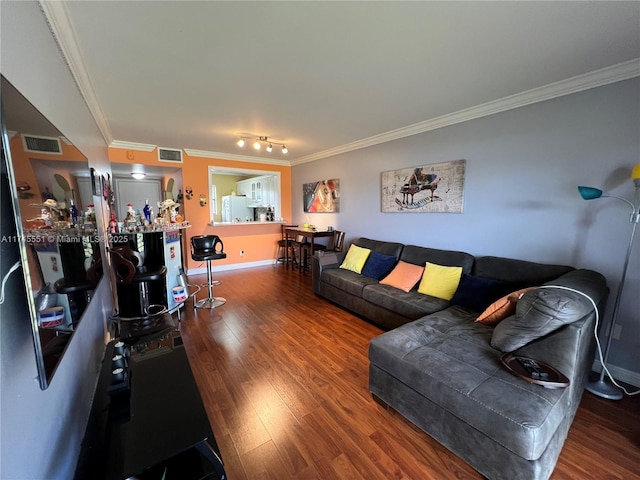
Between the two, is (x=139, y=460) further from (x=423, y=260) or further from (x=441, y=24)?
(x=423, y=260)

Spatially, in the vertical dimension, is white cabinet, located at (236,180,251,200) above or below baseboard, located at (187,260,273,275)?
above

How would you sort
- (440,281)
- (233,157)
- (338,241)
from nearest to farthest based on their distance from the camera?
(440,281)
(338,241)
(233,157)

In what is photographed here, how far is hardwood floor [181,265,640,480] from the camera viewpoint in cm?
141

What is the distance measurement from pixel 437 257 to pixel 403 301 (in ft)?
2.60

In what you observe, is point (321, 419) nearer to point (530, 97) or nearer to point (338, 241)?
point (530, 97)

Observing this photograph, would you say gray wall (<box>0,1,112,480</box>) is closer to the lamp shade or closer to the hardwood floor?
the hardwood floor

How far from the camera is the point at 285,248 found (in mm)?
6098

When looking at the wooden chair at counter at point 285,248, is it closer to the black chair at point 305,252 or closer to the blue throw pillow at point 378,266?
the black chair at point 305,252

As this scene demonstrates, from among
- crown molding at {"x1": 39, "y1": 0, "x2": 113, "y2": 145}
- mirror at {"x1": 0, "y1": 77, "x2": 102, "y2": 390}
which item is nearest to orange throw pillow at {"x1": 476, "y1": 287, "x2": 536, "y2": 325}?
mirror at {"x1": 0, "y1": 77, "x2": 102, "y2": 390}

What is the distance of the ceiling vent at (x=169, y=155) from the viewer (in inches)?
185

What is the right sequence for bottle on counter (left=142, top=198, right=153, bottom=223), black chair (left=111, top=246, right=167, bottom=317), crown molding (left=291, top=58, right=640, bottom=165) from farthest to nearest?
bottle on counter (left=142, top=198, right=153, bottom=223)
black chair (left=111, top=246, right=167, bottom=317)
crown molding (left=291, top=58, right=640, bottom=165)

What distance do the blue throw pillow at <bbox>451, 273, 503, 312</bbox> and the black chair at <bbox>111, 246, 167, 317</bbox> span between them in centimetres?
300

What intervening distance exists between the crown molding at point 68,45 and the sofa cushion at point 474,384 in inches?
108

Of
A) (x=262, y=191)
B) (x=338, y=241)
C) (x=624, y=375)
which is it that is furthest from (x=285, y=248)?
(x=624, y=375)
